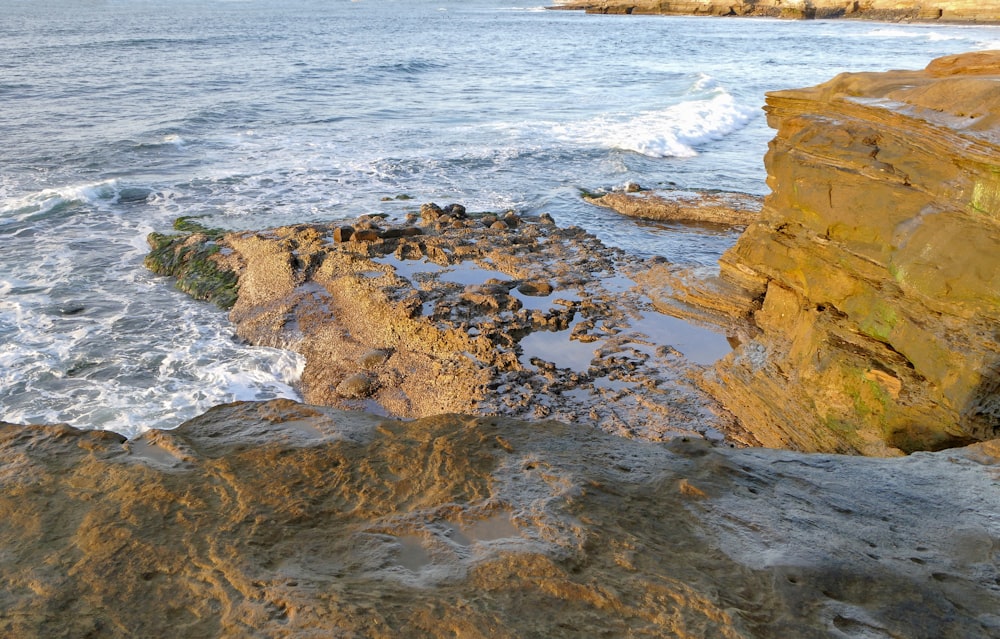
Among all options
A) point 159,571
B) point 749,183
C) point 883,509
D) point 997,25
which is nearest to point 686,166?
point 749,183

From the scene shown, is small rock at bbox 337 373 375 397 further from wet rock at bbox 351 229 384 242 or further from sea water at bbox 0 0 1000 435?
wet rock at bbox 351 229 384 242

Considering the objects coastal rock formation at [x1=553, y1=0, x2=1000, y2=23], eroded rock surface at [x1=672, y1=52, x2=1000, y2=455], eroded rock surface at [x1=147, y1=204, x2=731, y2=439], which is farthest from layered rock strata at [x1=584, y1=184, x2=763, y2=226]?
coastal rock formation at [x1=553, y1=0, x2=1000, y2=23]

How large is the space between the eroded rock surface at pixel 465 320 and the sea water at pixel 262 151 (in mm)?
664

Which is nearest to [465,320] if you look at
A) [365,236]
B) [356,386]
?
[356,386]

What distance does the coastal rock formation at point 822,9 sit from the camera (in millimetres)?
57062

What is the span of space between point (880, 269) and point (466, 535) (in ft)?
16.5

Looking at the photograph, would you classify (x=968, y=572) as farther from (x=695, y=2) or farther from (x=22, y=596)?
(x=695, y=2)

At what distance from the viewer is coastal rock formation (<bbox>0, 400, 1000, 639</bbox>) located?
2.63 metres

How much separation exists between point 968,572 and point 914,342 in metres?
3.25

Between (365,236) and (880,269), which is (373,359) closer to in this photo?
(365,236)

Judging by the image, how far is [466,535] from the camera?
10.5 feet

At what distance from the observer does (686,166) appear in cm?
1711

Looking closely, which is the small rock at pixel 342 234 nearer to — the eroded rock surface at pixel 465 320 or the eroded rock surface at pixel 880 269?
the eroded rock surface at pixel 465 320

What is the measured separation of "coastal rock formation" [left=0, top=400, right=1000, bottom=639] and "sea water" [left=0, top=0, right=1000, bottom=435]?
418 centimetres
